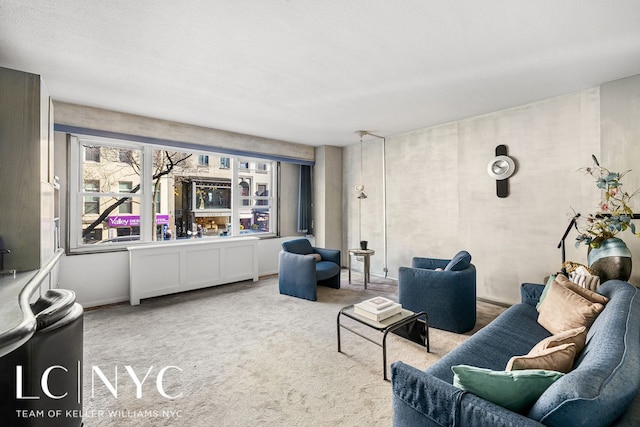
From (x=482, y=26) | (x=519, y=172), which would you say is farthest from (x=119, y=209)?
(x=519, y=172)

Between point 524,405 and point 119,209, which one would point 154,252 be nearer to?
point 119,209

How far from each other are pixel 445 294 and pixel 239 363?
6.70ft

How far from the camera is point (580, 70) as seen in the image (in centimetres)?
270

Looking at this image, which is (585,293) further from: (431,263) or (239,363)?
(239,363)

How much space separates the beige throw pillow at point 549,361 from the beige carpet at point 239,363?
93cm

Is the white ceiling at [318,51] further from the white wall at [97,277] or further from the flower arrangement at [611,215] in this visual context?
the white wall at [97,277]

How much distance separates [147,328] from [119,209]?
196 centimetres

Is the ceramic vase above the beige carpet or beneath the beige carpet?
above

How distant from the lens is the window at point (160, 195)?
3.92 m

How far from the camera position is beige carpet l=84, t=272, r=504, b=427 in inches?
72.2

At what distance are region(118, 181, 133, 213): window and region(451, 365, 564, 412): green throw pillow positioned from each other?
15.2 feet

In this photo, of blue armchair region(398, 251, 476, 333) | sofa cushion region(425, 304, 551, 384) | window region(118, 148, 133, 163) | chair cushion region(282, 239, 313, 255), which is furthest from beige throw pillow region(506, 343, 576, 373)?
window region(118, 148, 133, 163)

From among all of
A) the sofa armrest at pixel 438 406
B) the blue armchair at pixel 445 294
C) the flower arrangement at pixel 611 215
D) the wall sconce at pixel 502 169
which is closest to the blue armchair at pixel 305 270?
the blue armchair at pixel 445 294

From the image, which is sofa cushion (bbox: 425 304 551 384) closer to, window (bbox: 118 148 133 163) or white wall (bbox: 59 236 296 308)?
white wall (bbox: 59 236 296 308)
